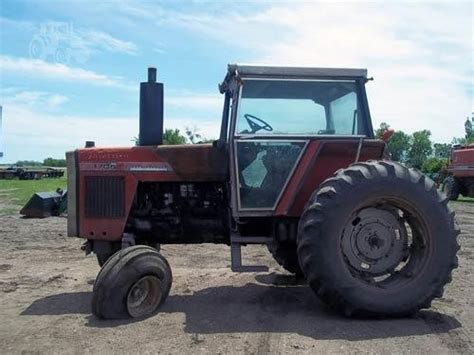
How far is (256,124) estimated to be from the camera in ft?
19.6

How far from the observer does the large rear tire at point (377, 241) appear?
522 centimetres

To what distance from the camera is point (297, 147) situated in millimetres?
5859

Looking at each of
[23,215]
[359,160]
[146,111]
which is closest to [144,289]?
[146,111]

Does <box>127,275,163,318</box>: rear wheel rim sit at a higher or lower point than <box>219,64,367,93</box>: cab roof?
lower

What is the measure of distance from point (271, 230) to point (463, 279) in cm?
279

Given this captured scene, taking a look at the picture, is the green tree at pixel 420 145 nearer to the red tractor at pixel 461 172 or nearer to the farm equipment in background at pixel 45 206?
the red tractor at pixel 461 172

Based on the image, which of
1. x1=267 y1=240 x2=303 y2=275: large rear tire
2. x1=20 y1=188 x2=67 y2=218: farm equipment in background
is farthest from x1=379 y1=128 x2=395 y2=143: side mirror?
x1=20 y1=188 x2=67 y2=218: farm equipment in background

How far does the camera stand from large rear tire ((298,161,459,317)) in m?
5.22

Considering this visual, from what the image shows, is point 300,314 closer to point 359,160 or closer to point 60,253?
point 359,160

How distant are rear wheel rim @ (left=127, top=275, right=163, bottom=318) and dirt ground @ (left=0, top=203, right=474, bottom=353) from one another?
135 millimetres

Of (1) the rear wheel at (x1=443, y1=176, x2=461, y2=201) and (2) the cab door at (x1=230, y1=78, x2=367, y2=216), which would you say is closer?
(2) the cab door at (x1=230, y1=78, x2=367, y2=216)

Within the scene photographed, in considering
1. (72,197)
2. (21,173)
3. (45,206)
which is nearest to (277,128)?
(72,197)

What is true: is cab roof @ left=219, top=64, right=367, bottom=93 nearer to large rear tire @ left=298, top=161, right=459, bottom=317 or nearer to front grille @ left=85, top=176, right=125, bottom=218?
large rear tire @ left=298, top=161, right=459, bottom=317

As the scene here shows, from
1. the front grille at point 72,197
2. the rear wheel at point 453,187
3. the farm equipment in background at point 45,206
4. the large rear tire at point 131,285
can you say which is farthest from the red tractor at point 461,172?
the large rear tire at point 131,285
